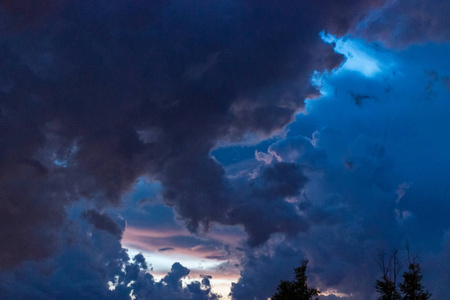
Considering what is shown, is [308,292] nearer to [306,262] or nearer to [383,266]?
[306,262]

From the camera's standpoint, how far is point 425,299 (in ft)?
174

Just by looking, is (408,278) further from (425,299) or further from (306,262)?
(306,262)

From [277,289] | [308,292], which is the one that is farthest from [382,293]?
[277,289]

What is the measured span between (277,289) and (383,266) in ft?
60.1

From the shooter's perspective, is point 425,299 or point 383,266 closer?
point 425,299

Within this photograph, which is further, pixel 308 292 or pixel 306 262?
pixel 306 262

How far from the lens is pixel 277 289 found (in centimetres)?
6141

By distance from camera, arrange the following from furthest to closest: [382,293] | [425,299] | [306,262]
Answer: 1. [306,262]
2. [382,293]
3. [425,299]

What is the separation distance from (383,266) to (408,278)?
1191 centimetres

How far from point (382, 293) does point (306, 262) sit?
11.5 meters

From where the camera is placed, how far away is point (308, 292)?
5969 cm

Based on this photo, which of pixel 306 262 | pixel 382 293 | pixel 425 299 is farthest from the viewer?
pixel 306 262

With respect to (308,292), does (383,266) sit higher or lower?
higher

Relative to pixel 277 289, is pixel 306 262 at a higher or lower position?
higher
